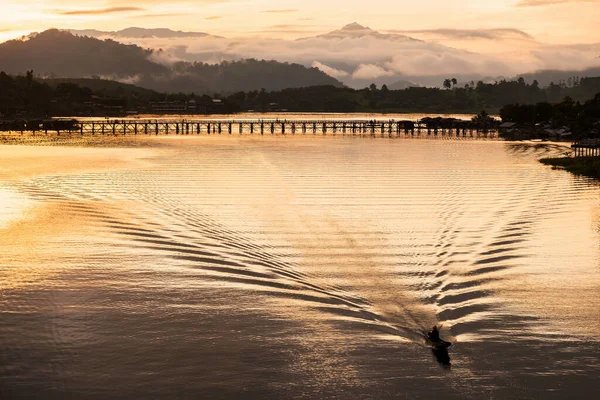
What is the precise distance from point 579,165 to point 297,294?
6671 centimetres

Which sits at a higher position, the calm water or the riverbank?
the riverbank

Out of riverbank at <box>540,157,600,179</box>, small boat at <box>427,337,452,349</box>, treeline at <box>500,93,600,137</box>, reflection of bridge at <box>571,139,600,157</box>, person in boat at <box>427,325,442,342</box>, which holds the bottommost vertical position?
small boat at <box>427,337,452,349</box>

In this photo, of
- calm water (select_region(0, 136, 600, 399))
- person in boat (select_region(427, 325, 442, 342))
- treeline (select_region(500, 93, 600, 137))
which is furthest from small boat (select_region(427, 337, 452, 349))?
treeline (select_region(500, 93, 600, 137))

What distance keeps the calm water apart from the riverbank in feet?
64.9

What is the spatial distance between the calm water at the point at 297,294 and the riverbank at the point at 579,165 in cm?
1978

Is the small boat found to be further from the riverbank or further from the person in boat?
the riverbank

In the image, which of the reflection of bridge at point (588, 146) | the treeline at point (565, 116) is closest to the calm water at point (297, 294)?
the reflection of bridge at point (588, 146)

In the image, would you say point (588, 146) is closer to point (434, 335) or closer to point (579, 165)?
point (579, 165)

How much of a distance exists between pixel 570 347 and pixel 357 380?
7.79m

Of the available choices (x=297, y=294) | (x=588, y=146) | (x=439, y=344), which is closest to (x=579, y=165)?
(x=588, y=146)

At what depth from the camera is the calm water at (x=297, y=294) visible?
75.9ft

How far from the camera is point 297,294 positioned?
1219 inches

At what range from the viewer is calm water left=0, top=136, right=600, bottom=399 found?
2312 centimetres

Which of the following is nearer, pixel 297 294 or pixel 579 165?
pixel 297 294
